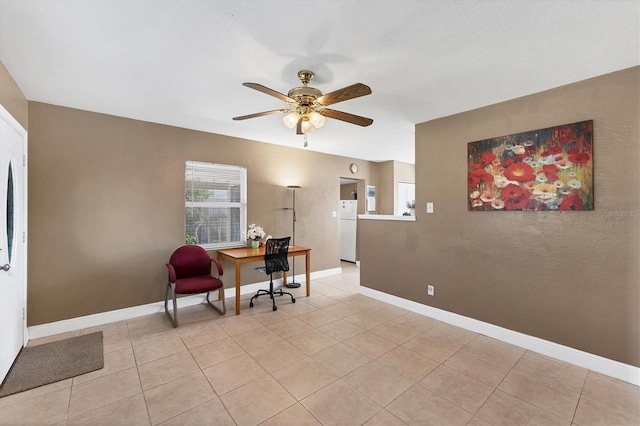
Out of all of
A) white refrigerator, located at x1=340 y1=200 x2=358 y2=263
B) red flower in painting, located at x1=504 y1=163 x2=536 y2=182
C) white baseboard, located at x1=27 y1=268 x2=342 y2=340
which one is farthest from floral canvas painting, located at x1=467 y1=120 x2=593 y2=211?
white refrigerator, located at x1=340 y1=200 x2=358 y2=263

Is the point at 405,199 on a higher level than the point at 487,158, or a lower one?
lower

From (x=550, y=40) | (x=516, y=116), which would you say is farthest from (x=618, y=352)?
(x=550, y=40)

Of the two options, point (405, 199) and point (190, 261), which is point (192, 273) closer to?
point (190, 261)

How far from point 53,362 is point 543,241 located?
465 centimetres

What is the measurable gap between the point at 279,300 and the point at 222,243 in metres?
1.25

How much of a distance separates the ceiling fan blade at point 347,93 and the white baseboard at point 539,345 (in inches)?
109

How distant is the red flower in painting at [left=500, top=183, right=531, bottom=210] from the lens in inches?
109

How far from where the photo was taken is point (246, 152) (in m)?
4.51

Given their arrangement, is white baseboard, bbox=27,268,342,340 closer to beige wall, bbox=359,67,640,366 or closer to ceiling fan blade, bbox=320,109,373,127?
beige wall, bbox=359,67,640,366

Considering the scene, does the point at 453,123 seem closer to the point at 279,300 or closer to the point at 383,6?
Result: the point at 383,6

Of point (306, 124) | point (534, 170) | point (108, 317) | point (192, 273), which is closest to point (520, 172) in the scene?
point (534, 170)

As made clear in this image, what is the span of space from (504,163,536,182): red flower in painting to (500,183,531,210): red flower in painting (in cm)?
8

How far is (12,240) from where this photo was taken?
252 centimetres

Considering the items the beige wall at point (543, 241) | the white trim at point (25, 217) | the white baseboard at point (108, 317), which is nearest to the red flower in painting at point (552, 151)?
the beige wall at point (543, 241)
